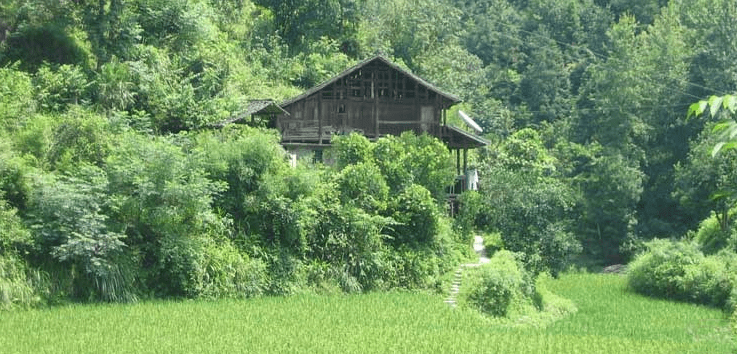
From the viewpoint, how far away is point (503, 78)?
68.6 metres

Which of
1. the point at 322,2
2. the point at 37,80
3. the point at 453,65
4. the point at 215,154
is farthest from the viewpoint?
the point at 453,65

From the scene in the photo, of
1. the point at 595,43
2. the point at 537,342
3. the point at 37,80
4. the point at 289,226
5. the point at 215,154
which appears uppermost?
the point at 595,43

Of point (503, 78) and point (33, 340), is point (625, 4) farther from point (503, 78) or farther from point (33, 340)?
point (33, 340)

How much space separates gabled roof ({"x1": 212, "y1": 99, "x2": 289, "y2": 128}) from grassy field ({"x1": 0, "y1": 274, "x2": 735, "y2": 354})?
9.62 metres

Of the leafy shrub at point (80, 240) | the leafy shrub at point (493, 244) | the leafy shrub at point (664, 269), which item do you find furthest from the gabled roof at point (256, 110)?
the leafy shrub at point (664, 269)

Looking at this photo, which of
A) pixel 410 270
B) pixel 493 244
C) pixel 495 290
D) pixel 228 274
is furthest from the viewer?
pixel 493 244

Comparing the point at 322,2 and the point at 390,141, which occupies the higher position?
the point at 322,2

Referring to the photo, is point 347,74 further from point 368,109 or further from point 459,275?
point 459,275

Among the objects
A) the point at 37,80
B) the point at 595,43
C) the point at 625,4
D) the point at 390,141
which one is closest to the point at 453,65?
the point at 595,43

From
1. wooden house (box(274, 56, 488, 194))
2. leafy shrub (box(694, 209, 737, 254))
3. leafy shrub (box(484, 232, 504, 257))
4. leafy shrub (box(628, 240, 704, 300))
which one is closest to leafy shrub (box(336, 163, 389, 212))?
leafy shrub (box(484, 232, 504, 257))

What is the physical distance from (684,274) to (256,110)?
15.4m

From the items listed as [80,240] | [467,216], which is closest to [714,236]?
[467,216]

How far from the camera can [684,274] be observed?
34.8 metres

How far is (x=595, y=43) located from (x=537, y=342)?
54170 mm
